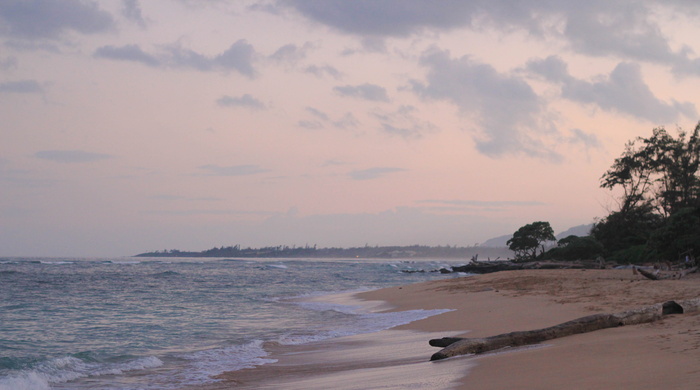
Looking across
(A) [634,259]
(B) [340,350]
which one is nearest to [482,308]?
(B) [340,350]

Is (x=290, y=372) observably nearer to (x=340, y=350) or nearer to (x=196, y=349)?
(x=340, y=350)

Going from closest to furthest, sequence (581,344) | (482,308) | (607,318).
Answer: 1. (581,344)
2. (607,318)
3. (482,308)

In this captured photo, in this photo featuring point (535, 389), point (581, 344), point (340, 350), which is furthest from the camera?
point (340, 350)

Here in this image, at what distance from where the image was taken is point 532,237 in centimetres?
7162

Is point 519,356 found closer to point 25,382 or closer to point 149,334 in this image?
point 25,382

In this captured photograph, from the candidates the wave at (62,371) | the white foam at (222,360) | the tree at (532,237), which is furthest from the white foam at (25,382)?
the tree at (532,237)

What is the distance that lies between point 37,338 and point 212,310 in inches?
326

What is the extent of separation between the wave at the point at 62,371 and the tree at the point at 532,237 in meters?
64.4

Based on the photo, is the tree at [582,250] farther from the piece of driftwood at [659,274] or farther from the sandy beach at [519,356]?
the sandy beach at [519,356]

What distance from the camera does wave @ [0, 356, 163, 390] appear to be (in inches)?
386

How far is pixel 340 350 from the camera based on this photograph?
12492 millimetres

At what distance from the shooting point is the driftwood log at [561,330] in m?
8.51

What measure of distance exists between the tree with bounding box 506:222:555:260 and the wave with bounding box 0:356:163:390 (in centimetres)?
6438

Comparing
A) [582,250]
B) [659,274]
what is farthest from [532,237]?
[659,274]
